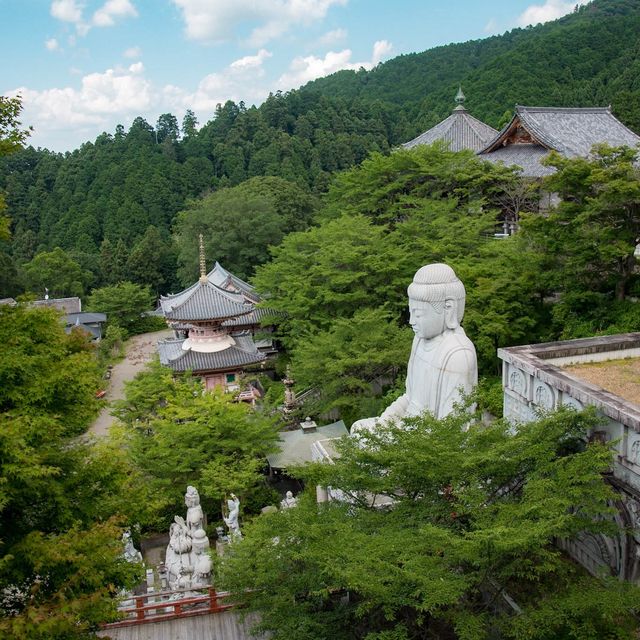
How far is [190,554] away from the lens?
33.8ft

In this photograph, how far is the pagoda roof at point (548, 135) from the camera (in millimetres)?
24250

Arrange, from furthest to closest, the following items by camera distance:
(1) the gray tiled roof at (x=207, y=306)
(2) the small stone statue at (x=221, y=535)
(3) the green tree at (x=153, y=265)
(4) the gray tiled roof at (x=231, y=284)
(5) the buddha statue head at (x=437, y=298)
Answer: (3) the green tree at (x=153, y=265)
(4) the gray tiled roof at (x=231, y=284)
(1) the gray tiled roof at (x=207, y=306)
(2) the small stone statue at (x=221, y=535)
(5) the buddha statue head at (x=437, y=298)

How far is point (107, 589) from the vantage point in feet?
17.3

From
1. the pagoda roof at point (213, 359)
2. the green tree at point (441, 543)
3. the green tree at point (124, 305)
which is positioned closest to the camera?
the green tree at point (441, 543)

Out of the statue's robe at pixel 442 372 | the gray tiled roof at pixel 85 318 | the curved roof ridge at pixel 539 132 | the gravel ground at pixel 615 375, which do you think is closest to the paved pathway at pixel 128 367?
the gray tiled roof at pixel 85 318

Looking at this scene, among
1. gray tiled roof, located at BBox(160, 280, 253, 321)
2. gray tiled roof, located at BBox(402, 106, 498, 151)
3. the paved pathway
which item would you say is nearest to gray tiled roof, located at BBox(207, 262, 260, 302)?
the paved pathway

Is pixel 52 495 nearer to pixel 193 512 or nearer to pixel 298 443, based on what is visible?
pixel 193 512

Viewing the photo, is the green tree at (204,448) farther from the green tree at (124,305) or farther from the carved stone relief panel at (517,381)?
the green tree at (124,305)

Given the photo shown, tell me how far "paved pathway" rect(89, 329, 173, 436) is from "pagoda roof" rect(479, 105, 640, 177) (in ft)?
55.8

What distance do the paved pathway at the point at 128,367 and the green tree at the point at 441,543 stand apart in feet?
49.0

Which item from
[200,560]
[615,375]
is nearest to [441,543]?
[615,375]

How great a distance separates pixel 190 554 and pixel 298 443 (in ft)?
18.9

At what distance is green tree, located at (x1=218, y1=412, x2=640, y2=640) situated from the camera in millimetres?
5789

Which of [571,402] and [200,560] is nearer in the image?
[571,402]
